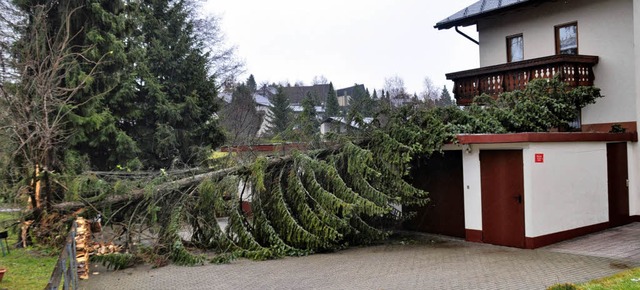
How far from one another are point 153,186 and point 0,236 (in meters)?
3.40

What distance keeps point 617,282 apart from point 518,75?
9.18 m

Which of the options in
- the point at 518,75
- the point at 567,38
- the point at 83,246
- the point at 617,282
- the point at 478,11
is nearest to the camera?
A: the point at 617,282

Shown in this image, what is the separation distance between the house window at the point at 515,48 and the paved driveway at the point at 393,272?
8195 millimetres

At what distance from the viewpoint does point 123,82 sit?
21.5 metres

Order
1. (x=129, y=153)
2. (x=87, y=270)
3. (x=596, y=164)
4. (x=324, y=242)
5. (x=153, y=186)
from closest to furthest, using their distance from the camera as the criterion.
A: (x=87, y=270) → (x=324, y=242) → (x=153, y=186) → (x=596, y=164) → (x=129, y=153)

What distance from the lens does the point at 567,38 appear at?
50.8 feet

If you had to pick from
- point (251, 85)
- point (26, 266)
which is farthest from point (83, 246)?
point (251, 85)

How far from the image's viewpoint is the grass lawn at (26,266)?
925 cm

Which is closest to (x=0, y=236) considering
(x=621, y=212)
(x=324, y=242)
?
(x=324, y=242)

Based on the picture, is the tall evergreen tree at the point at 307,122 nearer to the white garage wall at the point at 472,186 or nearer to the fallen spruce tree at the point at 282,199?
the fallen spruce tree at the point at 282,199

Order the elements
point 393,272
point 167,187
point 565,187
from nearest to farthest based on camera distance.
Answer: point 393,272, point 565,187, point 167,187

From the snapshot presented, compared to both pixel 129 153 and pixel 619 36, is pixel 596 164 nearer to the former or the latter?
pixel 619 36

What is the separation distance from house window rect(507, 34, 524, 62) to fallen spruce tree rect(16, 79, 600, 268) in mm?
5767

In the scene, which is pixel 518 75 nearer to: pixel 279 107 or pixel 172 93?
pixel 172 93
